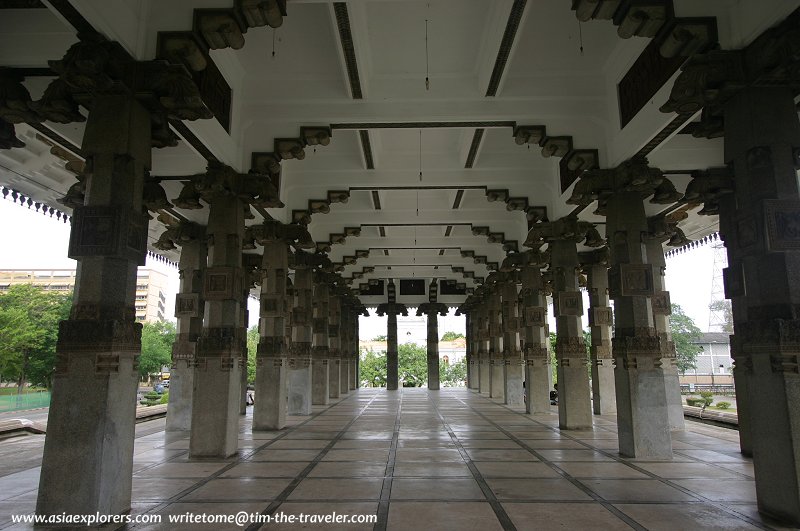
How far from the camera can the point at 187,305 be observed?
12.6m

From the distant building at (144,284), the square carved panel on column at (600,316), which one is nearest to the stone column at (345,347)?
the square carved panel on column at (600,316)

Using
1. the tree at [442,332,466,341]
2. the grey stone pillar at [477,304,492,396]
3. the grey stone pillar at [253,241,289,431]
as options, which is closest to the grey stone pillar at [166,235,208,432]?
the grey stone pillar at [253,241,289,431]

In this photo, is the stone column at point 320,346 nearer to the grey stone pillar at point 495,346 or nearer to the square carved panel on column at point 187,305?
the square carved panel on column at point 187,305

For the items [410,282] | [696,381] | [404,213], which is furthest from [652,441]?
[696,381]

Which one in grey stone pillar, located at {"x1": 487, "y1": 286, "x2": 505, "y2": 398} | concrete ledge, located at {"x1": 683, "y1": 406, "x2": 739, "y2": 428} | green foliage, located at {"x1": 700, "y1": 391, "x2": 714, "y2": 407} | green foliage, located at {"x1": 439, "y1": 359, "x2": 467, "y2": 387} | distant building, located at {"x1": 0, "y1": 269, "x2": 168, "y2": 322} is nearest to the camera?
concrete ledge, located at {"x1": 683, "y1": 406, "x2": 739, "y2": 428}

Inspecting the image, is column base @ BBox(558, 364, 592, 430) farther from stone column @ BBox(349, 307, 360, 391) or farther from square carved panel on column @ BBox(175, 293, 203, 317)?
stone column @ BBox(349, 307, 360, 391)

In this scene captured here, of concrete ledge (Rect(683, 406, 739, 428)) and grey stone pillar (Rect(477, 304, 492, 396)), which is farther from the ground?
grey stone pillar (Rect(477, 304, 492, 396))

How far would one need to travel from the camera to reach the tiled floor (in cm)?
548

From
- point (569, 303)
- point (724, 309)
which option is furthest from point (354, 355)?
point (724, 309)

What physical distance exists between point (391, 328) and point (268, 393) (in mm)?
18487

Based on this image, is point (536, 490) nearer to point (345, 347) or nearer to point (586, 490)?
point (586, 490)

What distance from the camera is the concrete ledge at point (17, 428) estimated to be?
11602 mm

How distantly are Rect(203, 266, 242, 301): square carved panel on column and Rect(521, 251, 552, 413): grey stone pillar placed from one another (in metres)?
9.25

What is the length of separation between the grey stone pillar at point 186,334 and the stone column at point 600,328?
10.9 meters
